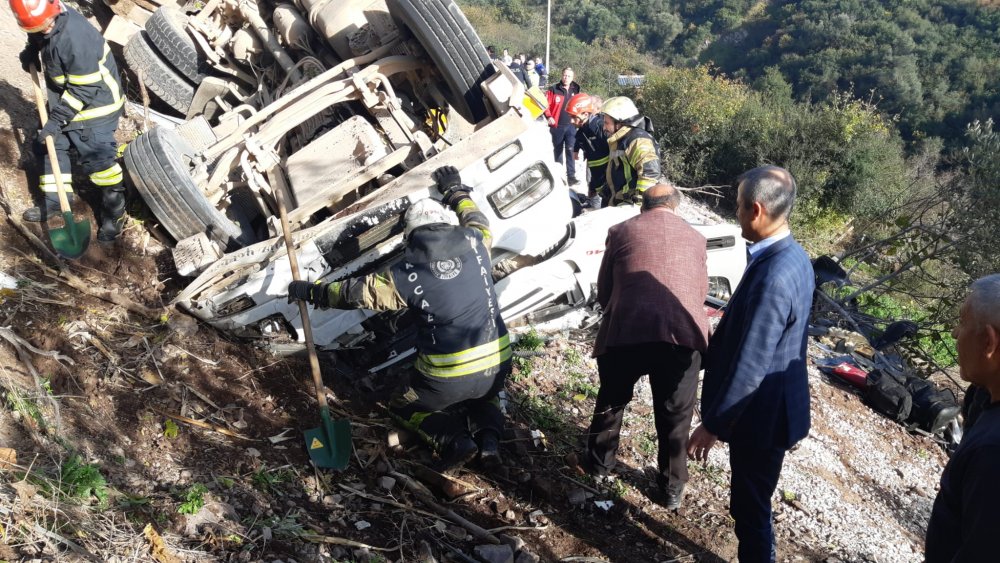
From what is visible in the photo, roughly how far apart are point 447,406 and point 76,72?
2.91m

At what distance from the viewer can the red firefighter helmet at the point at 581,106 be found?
6.71m

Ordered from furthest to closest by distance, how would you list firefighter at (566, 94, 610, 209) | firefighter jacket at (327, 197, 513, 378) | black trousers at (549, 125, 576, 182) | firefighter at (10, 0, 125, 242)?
black trousers at (549, 125, 576, 182) < firefighter at (566, 94, 610, 209) < firefighter at (10, 0, 125, 242) < firefighter jacket at (327, 197, 513, 378)

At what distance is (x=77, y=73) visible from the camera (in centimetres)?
402

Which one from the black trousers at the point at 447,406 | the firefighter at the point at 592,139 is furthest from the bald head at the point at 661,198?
the firefighter at the point at 592,139

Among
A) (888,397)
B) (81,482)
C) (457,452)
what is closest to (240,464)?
(81,482)

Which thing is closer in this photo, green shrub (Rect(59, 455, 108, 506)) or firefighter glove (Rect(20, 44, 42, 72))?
green shrub (Rect(59, 455, 108, 506))

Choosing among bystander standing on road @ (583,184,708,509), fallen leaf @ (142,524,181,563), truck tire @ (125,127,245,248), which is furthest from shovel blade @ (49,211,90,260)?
bystander standing on road @ (583,184,708,509)

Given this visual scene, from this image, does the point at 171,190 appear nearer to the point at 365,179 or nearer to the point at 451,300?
the point at 365,179

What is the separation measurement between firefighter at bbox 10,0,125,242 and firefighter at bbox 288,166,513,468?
1669 millimetres

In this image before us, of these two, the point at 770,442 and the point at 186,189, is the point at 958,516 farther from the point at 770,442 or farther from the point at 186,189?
the point at 186,189

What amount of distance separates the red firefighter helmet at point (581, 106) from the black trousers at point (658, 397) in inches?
148

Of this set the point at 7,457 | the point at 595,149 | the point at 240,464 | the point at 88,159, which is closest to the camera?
the point at 7,457

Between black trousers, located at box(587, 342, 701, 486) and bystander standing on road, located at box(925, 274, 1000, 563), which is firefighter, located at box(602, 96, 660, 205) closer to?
black trousers, located at box(587, 342, 701, 486)

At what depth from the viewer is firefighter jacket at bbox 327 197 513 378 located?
10.6 ft
